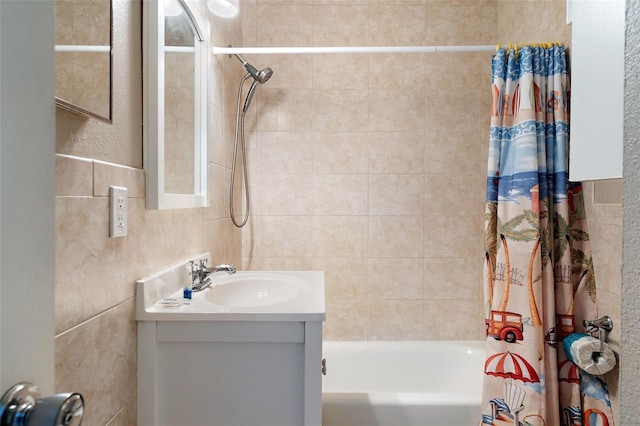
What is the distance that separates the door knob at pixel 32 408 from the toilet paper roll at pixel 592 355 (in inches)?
61.8

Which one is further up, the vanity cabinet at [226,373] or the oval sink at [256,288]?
the oval sink at [256,288]

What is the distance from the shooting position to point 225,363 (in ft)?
3.69

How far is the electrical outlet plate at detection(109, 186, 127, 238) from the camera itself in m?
0.96

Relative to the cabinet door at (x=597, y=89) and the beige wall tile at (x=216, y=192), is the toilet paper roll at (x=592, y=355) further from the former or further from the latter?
the beige wall tile at (x=216, y=192)

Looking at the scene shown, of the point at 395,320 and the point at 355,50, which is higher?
the point at 355,50

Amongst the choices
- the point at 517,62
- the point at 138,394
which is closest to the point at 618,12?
the point at 517,62

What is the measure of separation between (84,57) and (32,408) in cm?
77

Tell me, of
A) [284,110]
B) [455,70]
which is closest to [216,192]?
[284,110]

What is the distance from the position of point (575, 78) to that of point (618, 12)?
19cm

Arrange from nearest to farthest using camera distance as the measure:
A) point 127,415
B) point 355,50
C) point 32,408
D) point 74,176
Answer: point 32,408 < point 74,176 < point 127,415 < point 355,50

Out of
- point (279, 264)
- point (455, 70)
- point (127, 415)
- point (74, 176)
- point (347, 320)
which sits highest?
point (455, 70)

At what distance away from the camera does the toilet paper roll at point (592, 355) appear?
1359 millimetres

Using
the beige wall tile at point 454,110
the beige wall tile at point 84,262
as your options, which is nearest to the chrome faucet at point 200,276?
the beige wall tile at point 84,262

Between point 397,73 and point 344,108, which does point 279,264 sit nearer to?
point 344,108
